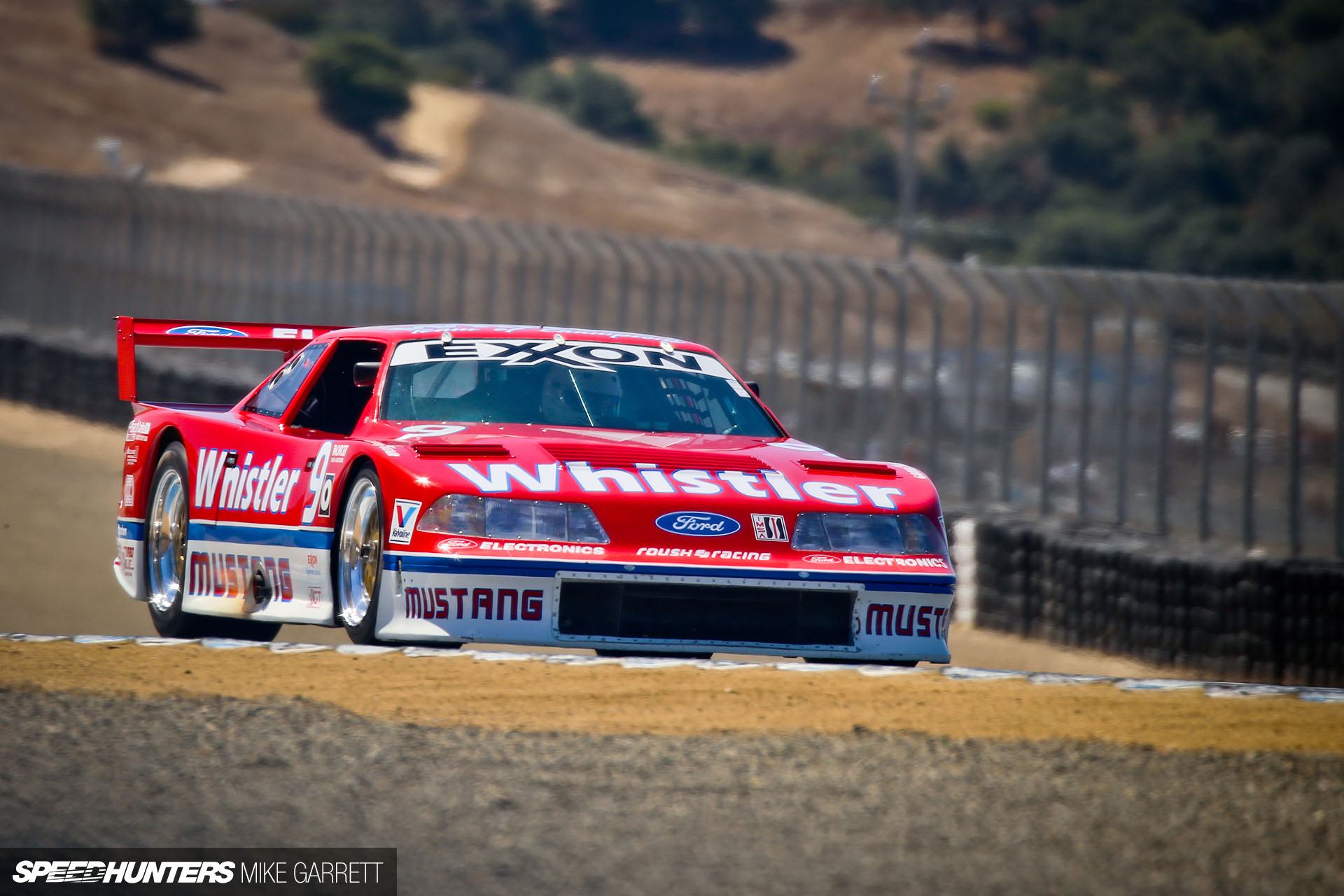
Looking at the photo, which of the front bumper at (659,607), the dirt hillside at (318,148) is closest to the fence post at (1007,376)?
the front bumper at (659,607)

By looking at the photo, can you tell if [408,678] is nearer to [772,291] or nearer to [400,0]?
[772,291]

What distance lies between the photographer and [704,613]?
21.3 ft

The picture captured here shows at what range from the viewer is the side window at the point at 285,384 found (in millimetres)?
8041

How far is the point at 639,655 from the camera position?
6.68m

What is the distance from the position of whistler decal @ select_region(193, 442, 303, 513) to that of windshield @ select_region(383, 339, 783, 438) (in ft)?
1.53

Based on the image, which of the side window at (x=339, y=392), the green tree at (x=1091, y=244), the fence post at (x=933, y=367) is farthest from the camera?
the green tree at (x=1091, y=244)

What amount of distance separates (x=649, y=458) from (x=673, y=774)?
213 centimetres

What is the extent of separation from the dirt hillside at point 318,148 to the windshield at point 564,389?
173 feet

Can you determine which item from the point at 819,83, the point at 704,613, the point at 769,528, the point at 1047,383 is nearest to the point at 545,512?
the point at 704,613

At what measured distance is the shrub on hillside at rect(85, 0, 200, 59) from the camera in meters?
70.5

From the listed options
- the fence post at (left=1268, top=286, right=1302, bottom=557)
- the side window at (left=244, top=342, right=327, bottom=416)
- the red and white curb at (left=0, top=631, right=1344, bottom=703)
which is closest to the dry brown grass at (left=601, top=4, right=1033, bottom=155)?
the fence post at (left=1268, top=286, right=1302, bottom=557)

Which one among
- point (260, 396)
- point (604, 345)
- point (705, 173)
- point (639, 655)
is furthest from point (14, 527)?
point (705, 173)

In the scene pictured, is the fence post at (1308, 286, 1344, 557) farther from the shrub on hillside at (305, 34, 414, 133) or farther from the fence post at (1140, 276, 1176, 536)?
the shrub on hillside at (305, 34, 414, 133)

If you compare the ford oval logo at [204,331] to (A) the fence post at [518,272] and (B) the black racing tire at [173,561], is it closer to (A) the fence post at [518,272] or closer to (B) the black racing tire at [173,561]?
(B) the black racing tire at [173,561]
